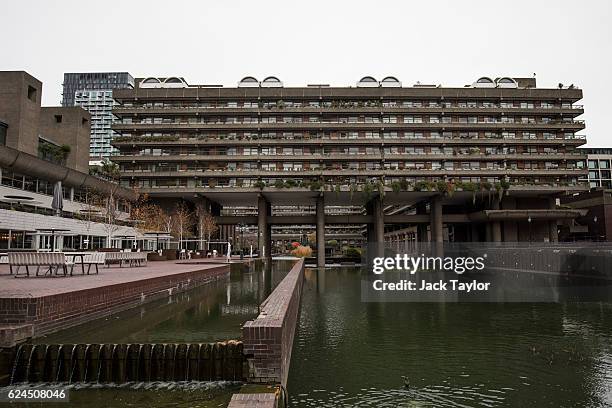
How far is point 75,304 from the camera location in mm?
8930

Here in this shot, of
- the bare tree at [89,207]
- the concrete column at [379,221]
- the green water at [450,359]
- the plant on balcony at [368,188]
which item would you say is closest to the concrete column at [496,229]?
the concrete column at [379,221]

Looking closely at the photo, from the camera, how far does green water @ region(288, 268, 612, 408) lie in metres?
6.94

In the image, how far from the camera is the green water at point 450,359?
6938mm

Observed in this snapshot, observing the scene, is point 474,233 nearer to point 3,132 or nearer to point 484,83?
point 484,83

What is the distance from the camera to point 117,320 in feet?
32.7

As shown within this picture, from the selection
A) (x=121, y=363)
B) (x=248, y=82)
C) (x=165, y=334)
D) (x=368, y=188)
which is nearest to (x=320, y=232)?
(x=368, y=188)

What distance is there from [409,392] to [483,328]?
645 centimetres

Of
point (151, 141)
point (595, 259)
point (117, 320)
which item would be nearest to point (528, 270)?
point (595, 259)

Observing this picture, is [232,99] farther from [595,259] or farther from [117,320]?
[117,320]

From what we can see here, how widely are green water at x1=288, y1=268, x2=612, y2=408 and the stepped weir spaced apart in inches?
50.2

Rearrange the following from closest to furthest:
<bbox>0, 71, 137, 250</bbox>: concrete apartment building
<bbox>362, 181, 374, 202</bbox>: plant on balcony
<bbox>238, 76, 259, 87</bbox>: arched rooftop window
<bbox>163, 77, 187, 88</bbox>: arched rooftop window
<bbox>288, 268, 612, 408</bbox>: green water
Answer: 1. <bbox>288, 268, 612, 408</bbox>: green water
2. <bbox>0, 71, 137, 250</bbox>: concrete apartment building
3. <bbox>362, 181, 374, 202</bbox>: plant on balcony
4. <bbox>163, 77, 187, 88</bbox>: arched rooftop window
5. <bbox>238, 76, 259, 87</bbox>: arched rooftop window

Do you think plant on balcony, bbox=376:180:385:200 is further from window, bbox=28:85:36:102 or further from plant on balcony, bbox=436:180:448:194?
window, bbox=28:85:36:102

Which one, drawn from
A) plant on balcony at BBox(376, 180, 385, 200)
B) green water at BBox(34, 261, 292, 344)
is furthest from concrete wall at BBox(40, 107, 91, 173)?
green water at BBox(34, 261, 292, 344)

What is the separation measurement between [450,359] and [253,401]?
18.1ft
